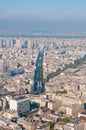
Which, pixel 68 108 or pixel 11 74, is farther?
pixel 11 74

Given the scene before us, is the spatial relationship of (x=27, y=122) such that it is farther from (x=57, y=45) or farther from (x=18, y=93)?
(x=57, y=45)

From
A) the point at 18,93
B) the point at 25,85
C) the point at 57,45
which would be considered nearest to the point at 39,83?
the point at 25,85

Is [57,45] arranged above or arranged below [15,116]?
above

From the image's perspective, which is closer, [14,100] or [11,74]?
[14,100]

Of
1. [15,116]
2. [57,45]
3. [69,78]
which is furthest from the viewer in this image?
[57,45]

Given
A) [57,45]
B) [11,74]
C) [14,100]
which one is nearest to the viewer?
[14,100]

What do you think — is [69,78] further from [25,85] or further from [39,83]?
[25,85]

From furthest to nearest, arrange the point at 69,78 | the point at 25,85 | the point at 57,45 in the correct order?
the point at 57,45 → the point at 69,78 → the point at 25,85

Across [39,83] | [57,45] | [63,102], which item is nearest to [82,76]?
[39,83]

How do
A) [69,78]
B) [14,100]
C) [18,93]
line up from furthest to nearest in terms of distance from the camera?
[69,78] → [18,93] → [14,100]
